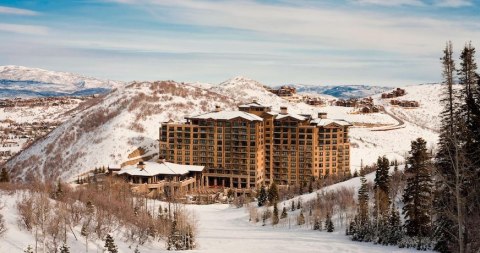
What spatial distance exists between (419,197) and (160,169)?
6459 cm

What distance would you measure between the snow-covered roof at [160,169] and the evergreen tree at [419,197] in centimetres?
6059

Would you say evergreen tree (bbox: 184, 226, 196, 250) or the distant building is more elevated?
the distant building

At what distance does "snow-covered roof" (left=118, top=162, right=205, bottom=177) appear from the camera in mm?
103562

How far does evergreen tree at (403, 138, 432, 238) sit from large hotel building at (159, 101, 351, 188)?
6326 centimetres

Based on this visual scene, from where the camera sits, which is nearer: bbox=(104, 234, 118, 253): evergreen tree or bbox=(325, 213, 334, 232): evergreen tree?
bbox=(104, 234, 118, 253): evergreen tree

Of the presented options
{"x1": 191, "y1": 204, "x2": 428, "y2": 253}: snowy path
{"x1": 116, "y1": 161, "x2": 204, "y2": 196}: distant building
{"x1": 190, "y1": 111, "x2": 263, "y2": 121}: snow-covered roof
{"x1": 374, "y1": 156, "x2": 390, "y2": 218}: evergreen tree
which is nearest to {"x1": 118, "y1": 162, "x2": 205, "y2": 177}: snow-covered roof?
{"x1": 116, "y1": 161, "x2": 204, "y2": 196}: distant building

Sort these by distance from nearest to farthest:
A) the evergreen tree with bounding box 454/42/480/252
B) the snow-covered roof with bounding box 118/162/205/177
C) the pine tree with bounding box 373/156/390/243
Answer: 1. the evergreen tree with bounding box 454/42/480/252
2. the pine tree with bounding box 373/156/390/243
3. the snow-covered roof with bounding box 118/162/205/177

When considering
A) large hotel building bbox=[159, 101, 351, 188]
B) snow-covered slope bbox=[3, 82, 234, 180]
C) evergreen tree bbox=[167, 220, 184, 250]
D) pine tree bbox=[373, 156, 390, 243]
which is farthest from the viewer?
snow-covered slope bbox=[3, 82, 234, 180]

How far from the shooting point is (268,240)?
5906 centimetres

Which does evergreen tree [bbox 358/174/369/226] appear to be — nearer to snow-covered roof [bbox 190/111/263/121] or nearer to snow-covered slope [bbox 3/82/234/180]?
snow-covered roof [bbox 190/111/263/121]

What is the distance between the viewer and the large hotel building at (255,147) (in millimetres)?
118250

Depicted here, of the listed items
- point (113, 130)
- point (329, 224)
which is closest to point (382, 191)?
point (329, 224)

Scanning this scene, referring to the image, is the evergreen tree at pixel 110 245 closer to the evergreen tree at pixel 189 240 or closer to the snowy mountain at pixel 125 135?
the evergreen tree at pixel 189 240

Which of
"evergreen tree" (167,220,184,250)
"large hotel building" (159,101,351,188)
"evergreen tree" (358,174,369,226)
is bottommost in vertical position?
"evergreen tree" (167,220,184,250)
